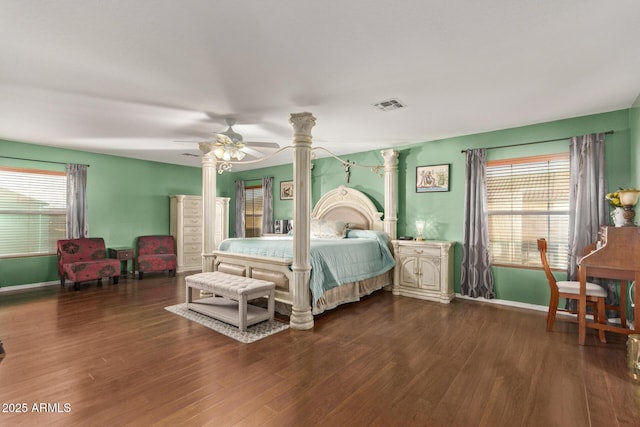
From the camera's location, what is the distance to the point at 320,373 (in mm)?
2568

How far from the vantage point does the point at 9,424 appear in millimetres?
1911

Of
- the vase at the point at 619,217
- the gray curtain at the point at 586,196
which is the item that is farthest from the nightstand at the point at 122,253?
the vase at the point at 619,217

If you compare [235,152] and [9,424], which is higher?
[235,152]

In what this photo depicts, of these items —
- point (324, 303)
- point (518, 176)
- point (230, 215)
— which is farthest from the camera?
point (230, 215)

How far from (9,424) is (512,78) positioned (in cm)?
461

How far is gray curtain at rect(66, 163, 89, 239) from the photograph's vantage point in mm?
6008

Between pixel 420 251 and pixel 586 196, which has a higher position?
pixel 586 196

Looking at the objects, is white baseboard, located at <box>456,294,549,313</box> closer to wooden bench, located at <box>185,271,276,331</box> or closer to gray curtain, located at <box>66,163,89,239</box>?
wooden bench, located at <box>185,271,276,331</box>

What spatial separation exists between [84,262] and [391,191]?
5585 mm

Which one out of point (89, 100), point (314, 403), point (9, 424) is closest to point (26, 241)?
point (89, 100)

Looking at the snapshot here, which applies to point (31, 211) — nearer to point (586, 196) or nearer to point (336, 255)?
point (336, 255)

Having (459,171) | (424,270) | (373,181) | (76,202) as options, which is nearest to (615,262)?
(424,270)

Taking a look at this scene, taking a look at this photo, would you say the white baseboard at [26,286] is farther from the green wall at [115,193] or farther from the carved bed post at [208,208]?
the carved bed post at [208,208]

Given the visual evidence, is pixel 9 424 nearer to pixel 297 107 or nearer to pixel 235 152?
pixel 235 152
